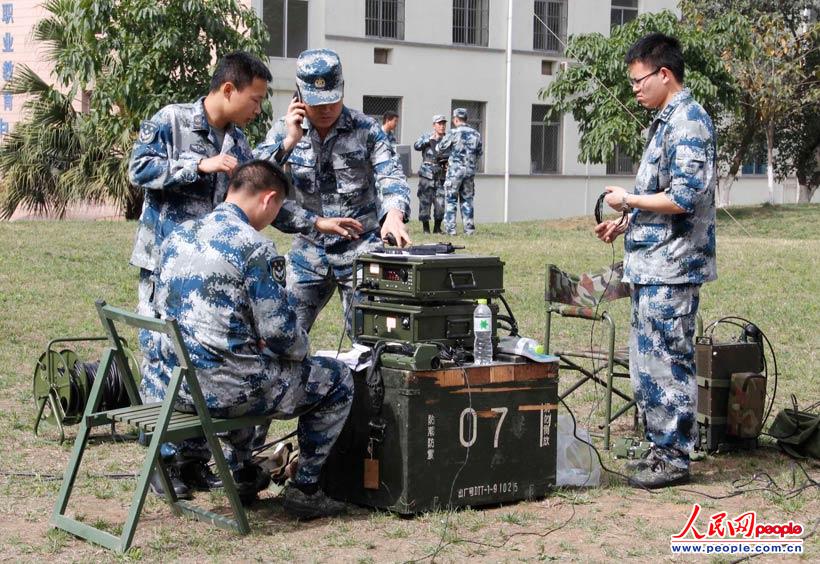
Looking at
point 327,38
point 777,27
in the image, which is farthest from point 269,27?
point 777,27

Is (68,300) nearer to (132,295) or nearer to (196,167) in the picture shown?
(132,295)

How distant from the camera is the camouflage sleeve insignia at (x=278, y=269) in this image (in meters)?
5.37

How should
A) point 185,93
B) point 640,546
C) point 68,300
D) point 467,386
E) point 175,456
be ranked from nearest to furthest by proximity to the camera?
point 640,546 < point 467,386 < point 175,456 < point 68,300 < point 185,93

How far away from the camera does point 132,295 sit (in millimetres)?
12539

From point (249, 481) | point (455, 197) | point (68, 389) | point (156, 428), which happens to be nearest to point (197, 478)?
point (249, 481)

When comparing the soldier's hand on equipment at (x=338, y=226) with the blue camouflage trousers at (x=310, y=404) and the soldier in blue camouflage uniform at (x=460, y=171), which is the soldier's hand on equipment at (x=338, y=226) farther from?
the soldier in blue camouflage uniform at (x=460, y=171)

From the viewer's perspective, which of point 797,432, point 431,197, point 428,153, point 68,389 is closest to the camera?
point 797,432

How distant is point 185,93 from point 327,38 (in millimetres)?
9898

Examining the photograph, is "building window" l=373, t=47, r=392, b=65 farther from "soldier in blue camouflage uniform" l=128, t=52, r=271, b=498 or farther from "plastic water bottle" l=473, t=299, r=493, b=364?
"plastic water bottle" l=473, t=299, r=493, b=364

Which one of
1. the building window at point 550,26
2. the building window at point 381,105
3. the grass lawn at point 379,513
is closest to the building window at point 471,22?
the building window at point 550,26

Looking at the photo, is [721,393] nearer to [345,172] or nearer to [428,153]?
[345,172]

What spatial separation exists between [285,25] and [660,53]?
2317 cm

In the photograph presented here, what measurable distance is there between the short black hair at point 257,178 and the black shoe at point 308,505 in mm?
1364

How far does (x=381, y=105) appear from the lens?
30.6 m
